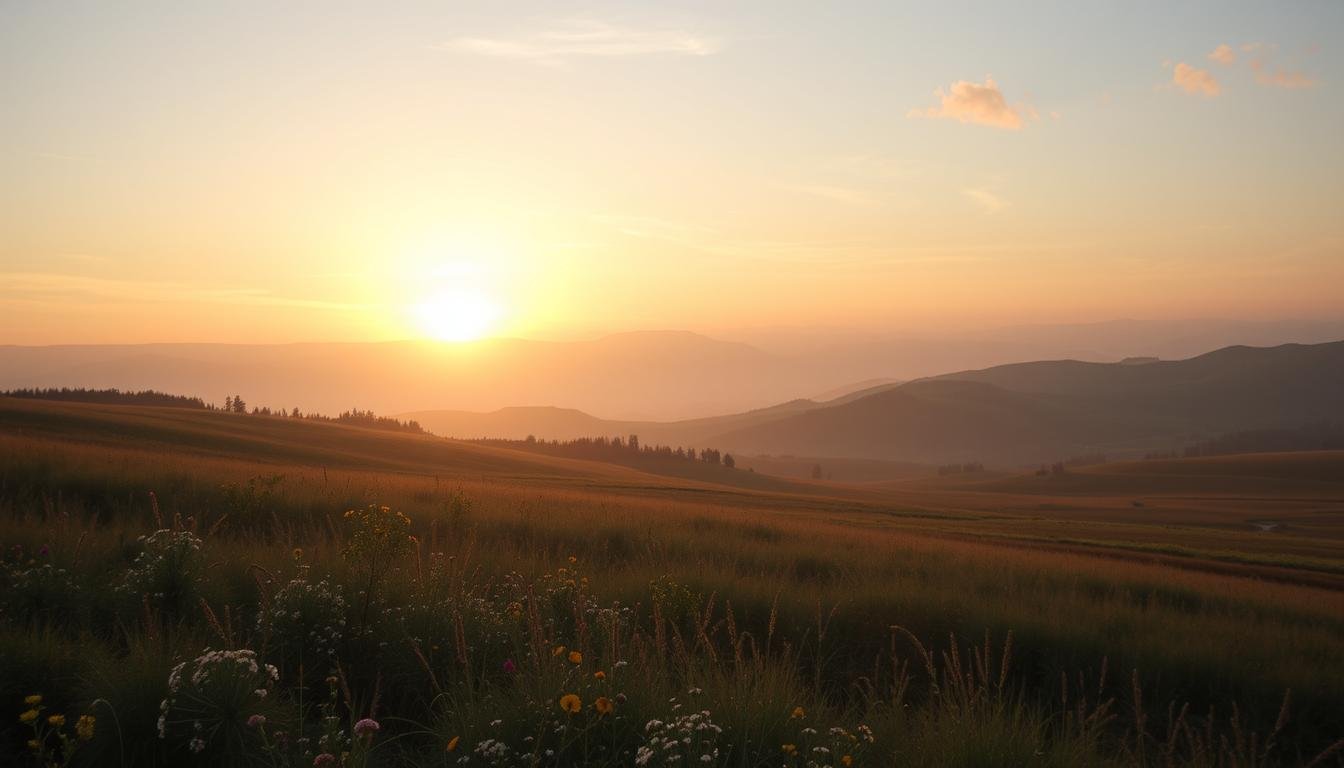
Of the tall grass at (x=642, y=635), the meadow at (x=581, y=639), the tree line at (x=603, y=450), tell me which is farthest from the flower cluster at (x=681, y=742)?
the tree line at (x=603, y=450)

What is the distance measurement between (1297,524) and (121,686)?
66.0 metres

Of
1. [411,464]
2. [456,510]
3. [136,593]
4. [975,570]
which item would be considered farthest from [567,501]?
[411,464]

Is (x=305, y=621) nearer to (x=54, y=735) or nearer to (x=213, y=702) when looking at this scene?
(x=54, y=735)

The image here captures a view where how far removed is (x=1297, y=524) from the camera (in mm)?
52406

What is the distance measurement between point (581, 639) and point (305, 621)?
306 centimetres

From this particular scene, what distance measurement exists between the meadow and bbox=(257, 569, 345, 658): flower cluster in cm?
3

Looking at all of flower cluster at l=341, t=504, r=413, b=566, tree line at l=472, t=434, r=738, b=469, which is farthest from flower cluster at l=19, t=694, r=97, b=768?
tree line at l=472, t=434, r=738, b=469

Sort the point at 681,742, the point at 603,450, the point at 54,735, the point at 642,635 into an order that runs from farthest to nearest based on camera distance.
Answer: the point at 603,450 < the point at 642,635 < the point at 54,735 < the point at 681,742

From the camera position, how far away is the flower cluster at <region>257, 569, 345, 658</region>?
298 inches

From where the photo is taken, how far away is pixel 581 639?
6699 millimetres

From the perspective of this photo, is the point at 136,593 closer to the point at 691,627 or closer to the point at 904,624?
the point at 691,627

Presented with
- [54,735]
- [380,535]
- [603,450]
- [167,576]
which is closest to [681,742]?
[380,535]

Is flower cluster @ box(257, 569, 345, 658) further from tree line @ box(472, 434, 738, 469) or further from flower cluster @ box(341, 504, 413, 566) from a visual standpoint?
tree line @ box(472, 434, 738, 469)

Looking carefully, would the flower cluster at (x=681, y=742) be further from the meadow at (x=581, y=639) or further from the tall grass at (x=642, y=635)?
the tall grass at (x=642, y=635)
